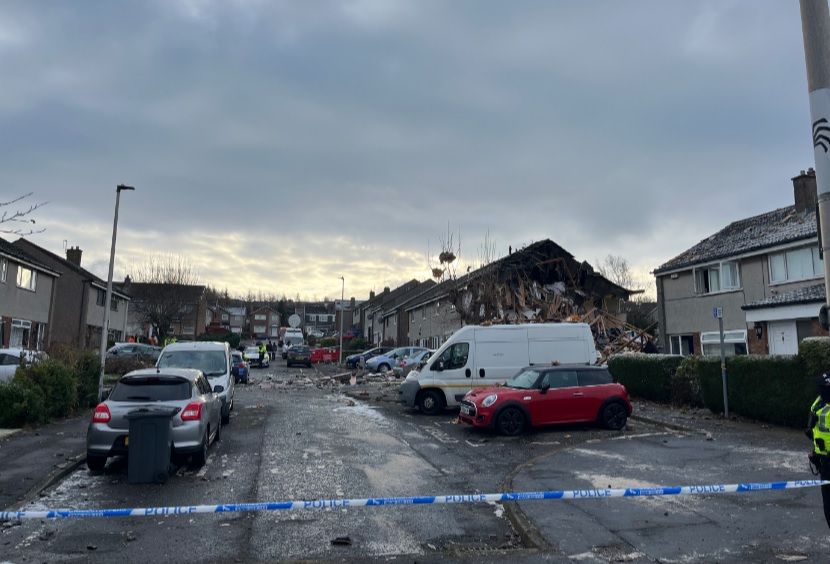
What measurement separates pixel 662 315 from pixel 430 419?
18.3 m

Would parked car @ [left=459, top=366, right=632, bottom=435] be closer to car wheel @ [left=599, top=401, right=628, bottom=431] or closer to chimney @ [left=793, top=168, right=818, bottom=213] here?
car wheel @ [left=599, top=401, right=628, bottom=431]

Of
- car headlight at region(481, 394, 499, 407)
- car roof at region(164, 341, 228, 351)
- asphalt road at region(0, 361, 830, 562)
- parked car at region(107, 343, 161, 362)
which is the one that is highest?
parked car at region(107, 343, 161, 362)

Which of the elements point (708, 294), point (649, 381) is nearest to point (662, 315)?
point (708, 294)

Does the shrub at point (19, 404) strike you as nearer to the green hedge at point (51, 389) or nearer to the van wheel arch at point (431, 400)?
the green hedge at point (51, 389)

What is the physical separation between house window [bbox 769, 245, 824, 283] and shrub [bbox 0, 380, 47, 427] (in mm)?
23903

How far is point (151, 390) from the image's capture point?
955 centimetres

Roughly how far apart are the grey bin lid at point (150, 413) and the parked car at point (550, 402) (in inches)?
265

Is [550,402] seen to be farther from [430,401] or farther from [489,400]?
[430,401]

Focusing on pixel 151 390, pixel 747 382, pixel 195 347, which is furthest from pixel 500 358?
pixel 151 390

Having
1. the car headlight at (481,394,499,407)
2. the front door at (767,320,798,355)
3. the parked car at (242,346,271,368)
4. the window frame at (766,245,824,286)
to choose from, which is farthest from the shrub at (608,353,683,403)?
the parked car at (242,346,271,368)

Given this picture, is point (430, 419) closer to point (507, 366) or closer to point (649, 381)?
point (507, 366)

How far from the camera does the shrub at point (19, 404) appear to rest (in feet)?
44.2

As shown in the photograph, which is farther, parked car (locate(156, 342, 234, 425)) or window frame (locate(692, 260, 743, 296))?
window frame (locate(692, 260, 743, 296))

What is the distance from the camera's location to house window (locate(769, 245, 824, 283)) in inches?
878
